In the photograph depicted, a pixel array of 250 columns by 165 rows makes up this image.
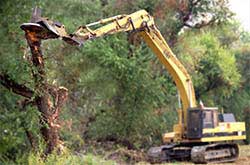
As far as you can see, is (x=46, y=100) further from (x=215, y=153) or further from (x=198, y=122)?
(x=215, y=153)

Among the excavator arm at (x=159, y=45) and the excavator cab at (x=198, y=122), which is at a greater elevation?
the excavator arm at (x=159, y=45)

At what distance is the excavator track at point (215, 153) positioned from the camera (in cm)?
1163

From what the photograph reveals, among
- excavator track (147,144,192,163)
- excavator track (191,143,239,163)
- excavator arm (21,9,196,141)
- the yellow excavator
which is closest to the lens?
excavator arm (21,9,196,141)

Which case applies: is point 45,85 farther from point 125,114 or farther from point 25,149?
point 125,114

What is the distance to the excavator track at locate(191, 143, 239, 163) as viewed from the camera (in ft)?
38.2

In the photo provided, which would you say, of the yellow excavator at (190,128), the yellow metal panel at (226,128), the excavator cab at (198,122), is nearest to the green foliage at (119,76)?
the yellow excavator at (190,128)

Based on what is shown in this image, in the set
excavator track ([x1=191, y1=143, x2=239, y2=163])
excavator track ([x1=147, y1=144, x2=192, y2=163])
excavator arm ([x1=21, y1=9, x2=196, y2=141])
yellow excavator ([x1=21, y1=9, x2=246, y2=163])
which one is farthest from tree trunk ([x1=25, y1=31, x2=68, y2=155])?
excavator track ([x1=147, y1=144, x2=192, y2=163])

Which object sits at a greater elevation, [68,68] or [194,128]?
[68,68]

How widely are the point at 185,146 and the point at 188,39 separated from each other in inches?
219

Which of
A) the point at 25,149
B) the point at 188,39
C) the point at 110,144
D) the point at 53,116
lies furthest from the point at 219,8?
the point at 53,116

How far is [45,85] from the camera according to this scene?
279 inches

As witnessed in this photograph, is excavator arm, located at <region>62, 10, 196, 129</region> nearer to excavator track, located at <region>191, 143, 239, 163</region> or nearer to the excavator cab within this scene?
the excavator cab

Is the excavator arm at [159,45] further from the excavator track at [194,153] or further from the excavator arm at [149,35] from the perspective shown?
the excavator track at [194,153]

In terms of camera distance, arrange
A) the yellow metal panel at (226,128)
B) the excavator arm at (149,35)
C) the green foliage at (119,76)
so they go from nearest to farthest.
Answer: the excavator arm at (149,35) → the yellow metal panel at (226,128) → the green foliage at (119,76)
